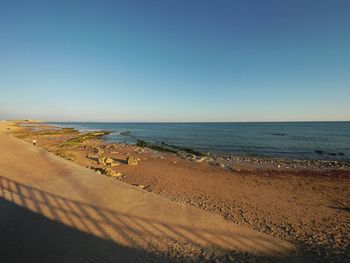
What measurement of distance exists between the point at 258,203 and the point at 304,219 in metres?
2.34

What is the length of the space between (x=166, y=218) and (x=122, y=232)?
1773 mm

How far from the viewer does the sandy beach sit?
6512mm

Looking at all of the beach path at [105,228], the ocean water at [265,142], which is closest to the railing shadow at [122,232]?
the beach path at [105,228]

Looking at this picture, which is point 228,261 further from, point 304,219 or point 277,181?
point 277,181

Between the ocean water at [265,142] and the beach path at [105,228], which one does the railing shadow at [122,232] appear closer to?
the beach path at [105,228]

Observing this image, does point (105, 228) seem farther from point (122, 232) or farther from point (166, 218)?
point (166, 218)

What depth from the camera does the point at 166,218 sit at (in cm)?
835

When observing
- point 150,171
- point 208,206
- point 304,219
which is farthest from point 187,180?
point 304,219

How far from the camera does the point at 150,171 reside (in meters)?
19.2

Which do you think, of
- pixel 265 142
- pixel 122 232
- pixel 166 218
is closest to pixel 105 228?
pixel 122 232

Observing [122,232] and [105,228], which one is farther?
[105,228]

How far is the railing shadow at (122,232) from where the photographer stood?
21.7 ft

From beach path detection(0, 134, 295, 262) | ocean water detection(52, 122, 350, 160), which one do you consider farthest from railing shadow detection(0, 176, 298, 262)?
ocean water detection(52, 122, 350, 160)

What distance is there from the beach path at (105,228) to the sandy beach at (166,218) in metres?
0.03
